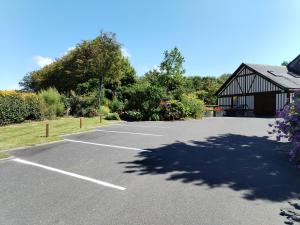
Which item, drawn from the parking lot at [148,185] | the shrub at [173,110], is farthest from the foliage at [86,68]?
the parking lot at [148,185]

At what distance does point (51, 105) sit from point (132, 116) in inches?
212

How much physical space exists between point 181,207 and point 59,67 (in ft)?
115

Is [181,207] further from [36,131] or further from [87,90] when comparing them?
[87,90]

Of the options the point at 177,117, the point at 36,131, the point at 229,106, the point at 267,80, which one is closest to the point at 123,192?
the point at 36,131

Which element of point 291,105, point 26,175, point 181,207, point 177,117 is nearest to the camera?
point 181,207

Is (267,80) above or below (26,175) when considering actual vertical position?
above

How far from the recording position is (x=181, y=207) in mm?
4230

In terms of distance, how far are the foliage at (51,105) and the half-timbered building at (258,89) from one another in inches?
756

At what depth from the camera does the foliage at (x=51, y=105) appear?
704 inches

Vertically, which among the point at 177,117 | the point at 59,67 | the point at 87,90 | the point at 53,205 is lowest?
the point at 53,205

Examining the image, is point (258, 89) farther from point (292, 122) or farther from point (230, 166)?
point (230, 166)

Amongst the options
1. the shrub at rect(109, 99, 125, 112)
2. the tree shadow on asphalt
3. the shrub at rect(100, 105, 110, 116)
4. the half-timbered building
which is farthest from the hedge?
the half-timbered building

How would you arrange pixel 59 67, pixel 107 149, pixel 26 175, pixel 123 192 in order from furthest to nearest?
pixel 59 67 → pixel 107 149 → pixel 26 175 → pixel 123 192

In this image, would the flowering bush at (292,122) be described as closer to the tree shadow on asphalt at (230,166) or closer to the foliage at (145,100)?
the tree shadow on asphalt at (230,166)
